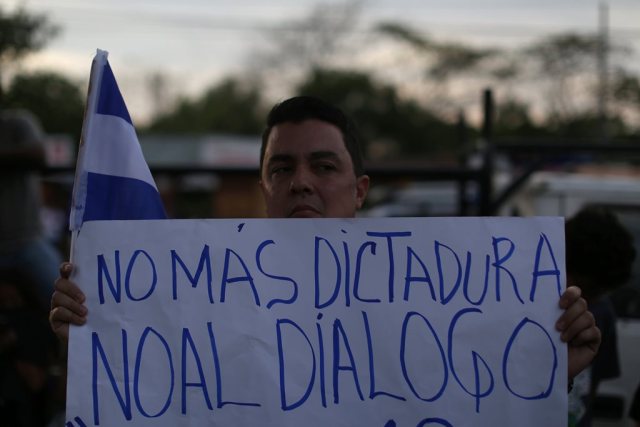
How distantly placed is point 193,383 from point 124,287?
0.92 ft

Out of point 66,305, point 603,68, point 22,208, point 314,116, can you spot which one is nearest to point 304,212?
point 314,116

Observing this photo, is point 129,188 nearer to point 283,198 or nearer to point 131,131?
point 131,131

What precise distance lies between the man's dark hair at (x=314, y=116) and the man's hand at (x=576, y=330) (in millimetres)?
725

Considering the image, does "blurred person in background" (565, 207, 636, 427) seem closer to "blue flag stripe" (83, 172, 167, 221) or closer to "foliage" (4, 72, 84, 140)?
"blue flag stripe" (83, 172, 167, 221)

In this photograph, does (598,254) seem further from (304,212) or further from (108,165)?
(108,165)

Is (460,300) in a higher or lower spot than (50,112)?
lower

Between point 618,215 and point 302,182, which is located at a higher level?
point 618,215

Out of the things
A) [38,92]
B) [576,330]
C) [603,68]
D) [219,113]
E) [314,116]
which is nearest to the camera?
[576,330]

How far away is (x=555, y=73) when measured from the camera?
117 ft

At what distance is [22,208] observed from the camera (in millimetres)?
4590

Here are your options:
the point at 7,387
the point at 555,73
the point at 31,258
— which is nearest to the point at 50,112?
the point at 31,258

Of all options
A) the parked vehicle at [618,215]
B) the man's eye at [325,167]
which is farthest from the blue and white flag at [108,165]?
the parked vehicle at [618,215]

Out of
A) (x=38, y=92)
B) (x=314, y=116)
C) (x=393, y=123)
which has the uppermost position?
(x=393, y=123)

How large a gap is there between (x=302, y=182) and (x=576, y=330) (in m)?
0.77
